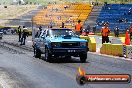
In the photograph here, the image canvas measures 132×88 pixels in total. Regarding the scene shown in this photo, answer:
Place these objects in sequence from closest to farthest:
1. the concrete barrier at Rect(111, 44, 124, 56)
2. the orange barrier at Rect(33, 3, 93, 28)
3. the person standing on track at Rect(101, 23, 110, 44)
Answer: the concrete barrier at Rect(111, 44, 124, 56) < the person standing on track at Rect(101, 23, 110, 44) < the orange barrier at Rect(33, 3, 93, 28)

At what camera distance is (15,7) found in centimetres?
10500

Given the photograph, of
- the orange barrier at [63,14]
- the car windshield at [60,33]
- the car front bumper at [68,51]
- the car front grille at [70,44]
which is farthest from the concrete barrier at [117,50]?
the orange barrier at [63,14]

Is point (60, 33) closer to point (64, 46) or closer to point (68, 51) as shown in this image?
point (64, 46)

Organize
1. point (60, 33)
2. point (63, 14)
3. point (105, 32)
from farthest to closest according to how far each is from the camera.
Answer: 1. point (63, 14)
2. point (105, 32)
3. point (60, 33)

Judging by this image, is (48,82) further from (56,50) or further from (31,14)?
(31,14)

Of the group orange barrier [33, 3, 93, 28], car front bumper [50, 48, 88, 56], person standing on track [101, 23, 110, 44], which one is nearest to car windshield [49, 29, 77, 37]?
car front bumper [50, 48, 88, 56]

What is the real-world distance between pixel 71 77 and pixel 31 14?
79.5 meters

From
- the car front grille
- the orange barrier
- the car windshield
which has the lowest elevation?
the orange barrier

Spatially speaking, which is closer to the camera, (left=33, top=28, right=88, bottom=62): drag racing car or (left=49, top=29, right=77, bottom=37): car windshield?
(left=33, top=28, right=88, bottom=62): drag racing car

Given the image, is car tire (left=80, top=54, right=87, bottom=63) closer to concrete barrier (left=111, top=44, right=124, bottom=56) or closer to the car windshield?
the car windshield

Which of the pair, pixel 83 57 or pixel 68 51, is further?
pixel 83 57

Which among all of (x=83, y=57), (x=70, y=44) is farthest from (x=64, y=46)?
(x=83, y=57)

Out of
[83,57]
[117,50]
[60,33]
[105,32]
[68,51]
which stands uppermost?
[60,33]

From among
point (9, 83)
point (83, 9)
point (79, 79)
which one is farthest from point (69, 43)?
point (83, 9)
